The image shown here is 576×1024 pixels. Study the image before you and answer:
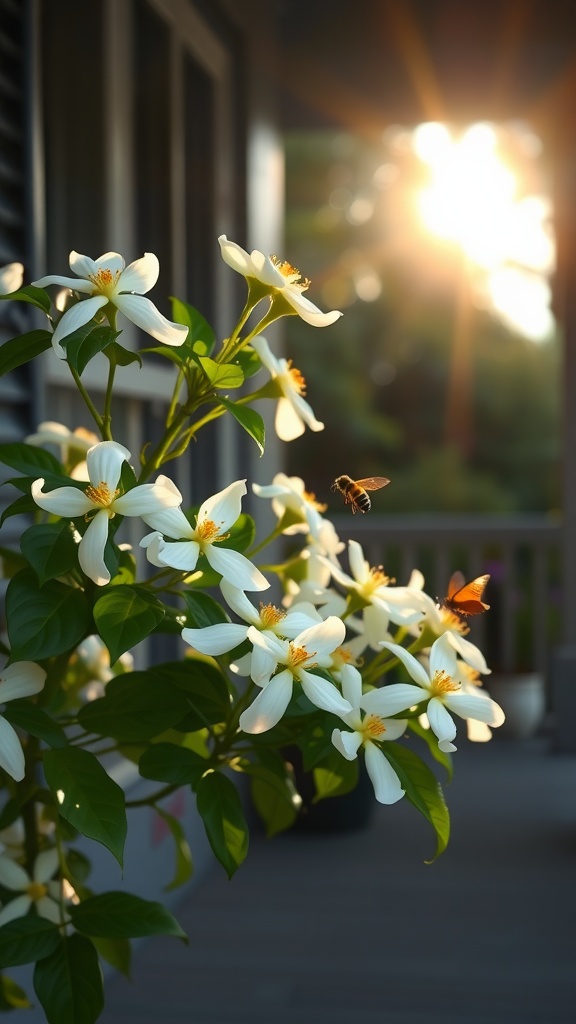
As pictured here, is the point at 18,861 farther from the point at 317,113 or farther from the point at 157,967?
the point at 317,113

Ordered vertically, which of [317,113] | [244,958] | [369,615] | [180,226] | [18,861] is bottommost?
[244,958]

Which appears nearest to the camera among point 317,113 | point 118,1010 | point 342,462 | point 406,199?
point 118,1010

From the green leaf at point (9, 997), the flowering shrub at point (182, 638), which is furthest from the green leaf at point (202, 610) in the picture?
the green leaf at point (9, 997)

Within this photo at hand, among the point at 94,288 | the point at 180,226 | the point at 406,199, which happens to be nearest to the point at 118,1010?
the point at 94,288

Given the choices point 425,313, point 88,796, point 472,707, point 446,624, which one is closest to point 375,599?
point 446,624

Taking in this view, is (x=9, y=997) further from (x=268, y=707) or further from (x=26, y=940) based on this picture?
(x=268, y=707)

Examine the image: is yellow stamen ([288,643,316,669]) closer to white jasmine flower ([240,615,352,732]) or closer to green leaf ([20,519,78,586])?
white jasmine flower ([240,615,352,732])

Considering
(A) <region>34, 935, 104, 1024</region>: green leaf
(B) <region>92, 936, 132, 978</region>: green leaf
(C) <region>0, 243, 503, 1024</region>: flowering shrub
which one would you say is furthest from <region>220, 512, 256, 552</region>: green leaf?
(B) <region>92, 936, 132, 978</region>: green leaf
